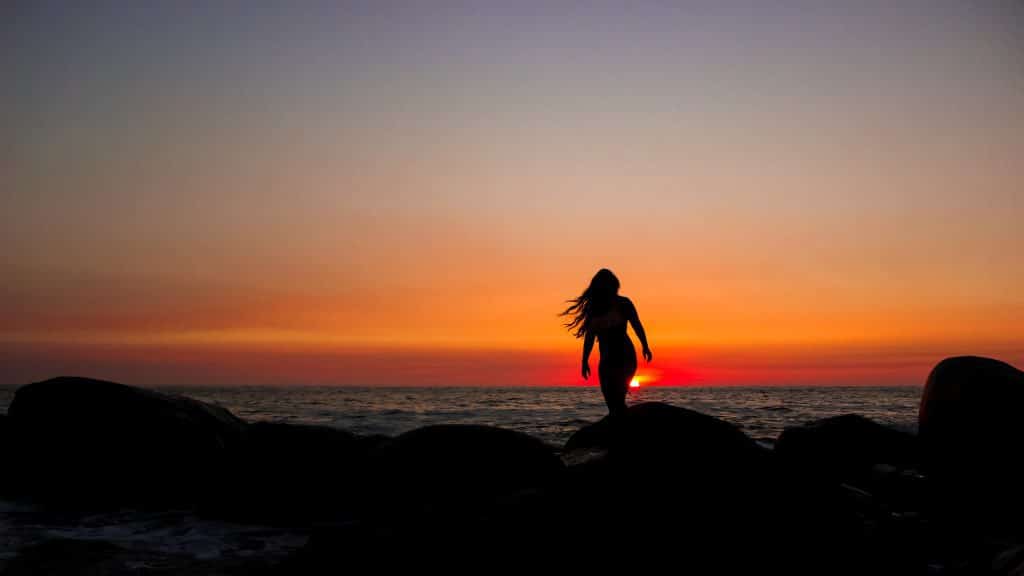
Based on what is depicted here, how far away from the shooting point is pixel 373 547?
14.6 ft

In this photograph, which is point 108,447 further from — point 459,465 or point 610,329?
point 610,329

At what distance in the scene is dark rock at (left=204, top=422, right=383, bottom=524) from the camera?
23.8 ft

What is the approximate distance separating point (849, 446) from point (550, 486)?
241 inches

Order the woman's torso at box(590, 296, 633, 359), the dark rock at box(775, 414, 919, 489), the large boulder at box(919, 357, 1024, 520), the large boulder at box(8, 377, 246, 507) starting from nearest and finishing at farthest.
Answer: the large boulder at box(919, 357, 1024, 520), the large boulder at box(8, 377, 246, 507), the dark rock at box(775, 414, 919, 489), the woman's torso at box(590, 296, 633, 359)

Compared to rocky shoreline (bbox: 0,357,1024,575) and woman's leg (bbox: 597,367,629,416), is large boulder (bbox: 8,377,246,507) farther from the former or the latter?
woman's leg (bbox: 597,367,629,416)

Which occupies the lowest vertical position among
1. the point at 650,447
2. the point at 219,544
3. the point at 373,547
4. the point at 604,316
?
the point at 219,544

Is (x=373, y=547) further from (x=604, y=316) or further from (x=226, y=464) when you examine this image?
(x=604, y=316)

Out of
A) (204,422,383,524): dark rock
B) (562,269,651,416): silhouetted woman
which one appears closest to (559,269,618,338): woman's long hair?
(562,269,651,416): silhouetted woman

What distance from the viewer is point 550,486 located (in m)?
5.05

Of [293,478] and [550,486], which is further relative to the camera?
[293,478]

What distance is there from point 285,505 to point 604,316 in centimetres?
522

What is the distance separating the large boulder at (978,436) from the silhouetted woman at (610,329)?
410 cm

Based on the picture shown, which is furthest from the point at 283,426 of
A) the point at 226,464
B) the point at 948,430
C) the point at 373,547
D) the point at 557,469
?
the point at 948,430

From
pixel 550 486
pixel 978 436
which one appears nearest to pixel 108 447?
pixel 550 486
